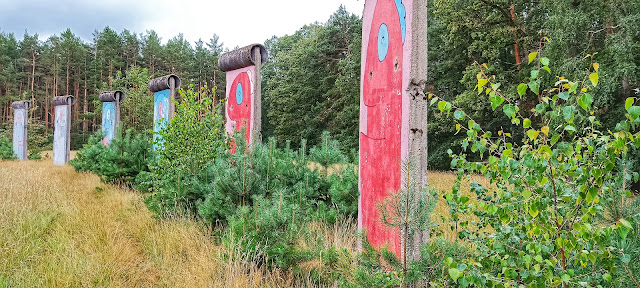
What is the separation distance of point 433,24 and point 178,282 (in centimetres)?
1678

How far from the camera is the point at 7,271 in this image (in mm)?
3201

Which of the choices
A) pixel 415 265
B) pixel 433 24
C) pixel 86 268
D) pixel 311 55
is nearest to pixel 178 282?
pixel 86 268

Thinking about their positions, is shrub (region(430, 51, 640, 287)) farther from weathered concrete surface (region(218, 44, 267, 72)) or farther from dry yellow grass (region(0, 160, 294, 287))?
weathered concrete surface (region(218, 44, 267, 72))

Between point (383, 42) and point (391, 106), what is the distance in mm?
525

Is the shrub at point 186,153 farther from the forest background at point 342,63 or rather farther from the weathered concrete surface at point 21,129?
the weathered concrete surface at point 21,129

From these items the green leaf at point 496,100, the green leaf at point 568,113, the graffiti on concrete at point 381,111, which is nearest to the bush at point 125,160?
the graffiti on concrete at point 381,111

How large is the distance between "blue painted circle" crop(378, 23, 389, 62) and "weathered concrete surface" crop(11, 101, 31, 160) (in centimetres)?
1515

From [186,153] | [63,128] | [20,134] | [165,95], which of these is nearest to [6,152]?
[20,134]

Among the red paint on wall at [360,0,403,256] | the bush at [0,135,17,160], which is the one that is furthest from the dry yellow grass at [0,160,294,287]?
the bush at [0,135,17,160]

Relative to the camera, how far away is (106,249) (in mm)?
3619

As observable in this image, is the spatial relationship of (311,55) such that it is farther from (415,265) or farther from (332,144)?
(415,265)

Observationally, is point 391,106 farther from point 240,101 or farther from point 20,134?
point 20,134

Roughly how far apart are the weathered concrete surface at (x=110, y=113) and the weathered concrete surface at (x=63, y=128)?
6.45 ft

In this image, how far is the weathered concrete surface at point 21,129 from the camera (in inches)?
555
